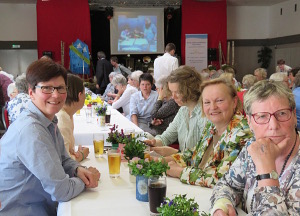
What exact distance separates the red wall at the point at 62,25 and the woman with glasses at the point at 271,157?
36.0 ft

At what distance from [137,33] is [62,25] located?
2.51 m

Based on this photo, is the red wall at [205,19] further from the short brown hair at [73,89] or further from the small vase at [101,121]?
the short brown hair at [73,89]

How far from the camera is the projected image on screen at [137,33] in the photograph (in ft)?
41.3

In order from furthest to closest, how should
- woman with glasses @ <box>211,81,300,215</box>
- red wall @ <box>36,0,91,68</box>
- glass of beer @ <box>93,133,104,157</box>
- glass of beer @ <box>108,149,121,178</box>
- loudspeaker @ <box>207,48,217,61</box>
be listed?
loudspeaker @ <box>207,48,217,61</box> < red wall @ <box>36,0,91,68</box> < glass of beer @ <box>93,133,104,157</box> < glass of beer @ <box>108,149,121,178</box> < woman with glasses @ <box>211,81,300,215</box>

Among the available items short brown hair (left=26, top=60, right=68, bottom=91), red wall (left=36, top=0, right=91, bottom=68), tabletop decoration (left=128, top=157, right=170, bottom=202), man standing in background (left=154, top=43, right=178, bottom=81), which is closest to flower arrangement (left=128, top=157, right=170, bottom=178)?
tabletop decoration (left=128, top=157, right=170, bottom=202)

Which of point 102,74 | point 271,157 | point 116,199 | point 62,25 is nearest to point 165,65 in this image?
point 102,74

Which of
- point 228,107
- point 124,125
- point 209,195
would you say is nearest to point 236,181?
point 209,195

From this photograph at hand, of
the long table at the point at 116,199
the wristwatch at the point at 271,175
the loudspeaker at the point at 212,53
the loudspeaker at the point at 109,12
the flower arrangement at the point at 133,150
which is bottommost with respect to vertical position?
the long table at the point at 116,199

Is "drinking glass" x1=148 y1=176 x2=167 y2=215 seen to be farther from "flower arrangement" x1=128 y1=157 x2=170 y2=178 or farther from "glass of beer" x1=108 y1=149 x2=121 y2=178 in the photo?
"glass of beer" x1=108 y1=149 x2=121 y2=178

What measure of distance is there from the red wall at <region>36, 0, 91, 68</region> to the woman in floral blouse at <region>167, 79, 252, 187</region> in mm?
10100

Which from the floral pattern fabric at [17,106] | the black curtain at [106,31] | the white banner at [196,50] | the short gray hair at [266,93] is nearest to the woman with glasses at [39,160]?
the short gray hair at [266,93]

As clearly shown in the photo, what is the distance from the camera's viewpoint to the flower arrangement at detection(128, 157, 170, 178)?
5.37 ft

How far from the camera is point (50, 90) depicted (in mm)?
2000

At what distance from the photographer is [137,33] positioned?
41.8ft
